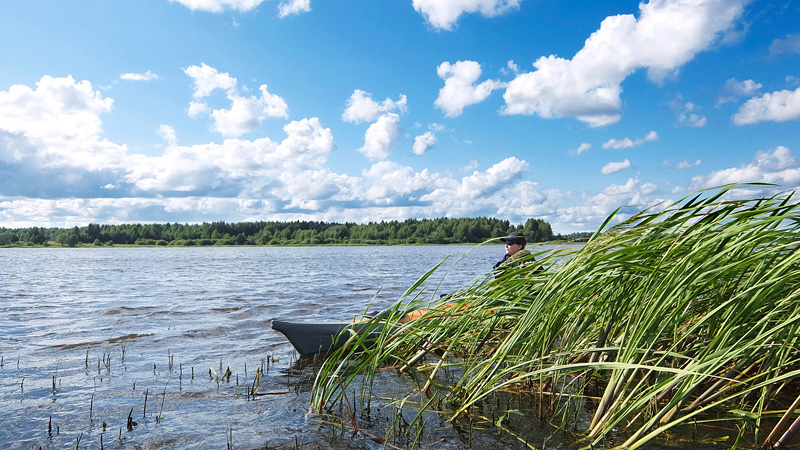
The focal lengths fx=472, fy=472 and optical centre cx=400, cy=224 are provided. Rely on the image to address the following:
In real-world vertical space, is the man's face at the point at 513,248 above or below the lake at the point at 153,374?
above

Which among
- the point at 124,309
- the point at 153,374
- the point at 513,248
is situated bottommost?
the point at 124,309

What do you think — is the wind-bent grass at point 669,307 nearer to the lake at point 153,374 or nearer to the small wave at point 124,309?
the lake at point 153,374

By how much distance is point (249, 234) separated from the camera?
447 feet

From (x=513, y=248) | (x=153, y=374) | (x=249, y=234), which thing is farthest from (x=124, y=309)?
(x=249, y=234)

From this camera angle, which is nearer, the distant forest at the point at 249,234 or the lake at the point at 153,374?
the lake at the point at 153,374

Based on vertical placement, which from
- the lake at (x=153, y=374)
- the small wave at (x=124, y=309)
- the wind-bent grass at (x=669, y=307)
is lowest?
the small wave at (x=124, y=309)

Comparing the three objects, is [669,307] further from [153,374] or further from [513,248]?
[153,374]

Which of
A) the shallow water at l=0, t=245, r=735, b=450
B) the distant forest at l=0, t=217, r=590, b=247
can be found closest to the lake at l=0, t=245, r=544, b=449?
the shallow water at l=0, t=245, r=735, b=450

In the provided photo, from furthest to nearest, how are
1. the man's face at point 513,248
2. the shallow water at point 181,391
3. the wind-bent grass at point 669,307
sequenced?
the man's face at point 513,248 < the shallow water at point 181,391 < the wind-bent grass at point 669,307

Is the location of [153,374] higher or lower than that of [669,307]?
lower

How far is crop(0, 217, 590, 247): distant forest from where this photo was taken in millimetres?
122625

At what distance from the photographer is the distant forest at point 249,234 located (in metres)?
123

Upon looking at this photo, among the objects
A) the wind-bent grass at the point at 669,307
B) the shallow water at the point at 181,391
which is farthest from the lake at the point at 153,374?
the wind-bent grass at the point at 669,307

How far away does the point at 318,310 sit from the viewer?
14.0 m
